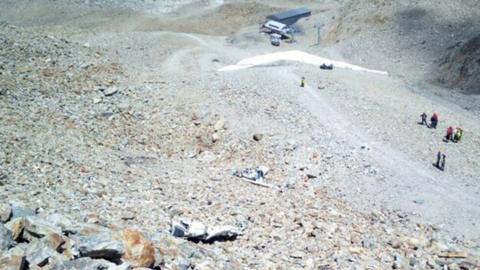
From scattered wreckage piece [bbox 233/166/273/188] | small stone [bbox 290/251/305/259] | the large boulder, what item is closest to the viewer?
the large boulder

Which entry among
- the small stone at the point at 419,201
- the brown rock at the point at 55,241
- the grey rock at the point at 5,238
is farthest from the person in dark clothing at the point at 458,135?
the grey rock at the point at 5,238

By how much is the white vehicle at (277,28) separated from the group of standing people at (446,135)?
1354 inches

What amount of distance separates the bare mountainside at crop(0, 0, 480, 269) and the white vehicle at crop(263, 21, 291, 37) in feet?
42.0

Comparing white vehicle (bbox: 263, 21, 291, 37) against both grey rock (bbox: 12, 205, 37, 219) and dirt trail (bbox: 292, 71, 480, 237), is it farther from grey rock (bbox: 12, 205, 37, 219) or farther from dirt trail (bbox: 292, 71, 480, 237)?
grey rock (bbox: 12, 205, 37, 219)

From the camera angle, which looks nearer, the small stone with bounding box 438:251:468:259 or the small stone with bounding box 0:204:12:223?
the small stone with bounding box 0:204:12:223

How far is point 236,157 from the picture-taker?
28.4 m

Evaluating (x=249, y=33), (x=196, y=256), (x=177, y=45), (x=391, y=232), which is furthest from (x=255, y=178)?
(x=249, y=33)

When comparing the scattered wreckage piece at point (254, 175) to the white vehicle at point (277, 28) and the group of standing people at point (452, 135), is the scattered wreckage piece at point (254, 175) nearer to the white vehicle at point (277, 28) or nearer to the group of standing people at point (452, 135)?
the group of standing people at point (452, 135)

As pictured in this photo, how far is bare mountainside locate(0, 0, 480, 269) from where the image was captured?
17281 mm

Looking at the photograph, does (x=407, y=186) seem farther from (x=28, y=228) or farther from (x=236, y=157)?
(x=28, y=228)

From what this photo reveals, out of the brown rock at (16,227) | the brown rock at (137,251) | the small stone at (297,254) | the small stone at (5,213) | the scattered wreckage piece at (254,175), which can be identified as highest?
the brown rock at (16,227)

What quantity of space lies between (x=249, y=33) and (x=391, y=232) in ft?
153

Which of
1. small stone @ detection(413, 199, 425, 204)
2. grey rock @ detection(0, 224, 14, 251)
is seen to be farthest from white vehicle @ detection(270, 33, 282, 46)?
grey rock @ detection(0, 224, 14, 251)

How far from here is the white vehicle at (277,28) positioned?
209 ft
